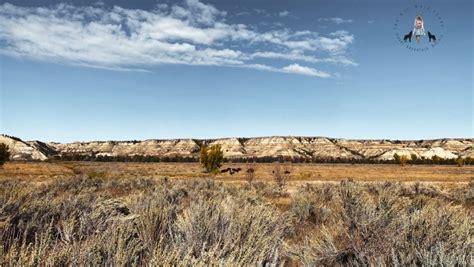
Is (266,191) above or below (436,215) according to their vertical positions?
below

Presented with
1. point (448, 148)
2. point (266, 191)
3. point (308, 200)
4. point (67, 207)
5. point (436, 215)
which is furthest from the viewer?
point (448, 148)

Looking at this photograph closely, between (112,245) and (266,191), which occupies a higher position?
(112,245)

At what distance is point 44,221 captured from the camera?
7.91m

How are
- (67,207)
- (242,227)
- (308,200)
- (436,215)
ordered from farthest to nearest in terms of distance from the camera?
1. (308,200)
2. (67,207)
3. (436,215)
4. (242,227)

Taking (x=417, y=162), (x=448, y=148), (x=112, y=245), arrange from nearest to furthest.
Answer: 1. (x=112, y=245)
2. (x=417, y=162)
3. (x=448, y=148)

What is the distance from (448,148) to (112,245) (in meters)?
218

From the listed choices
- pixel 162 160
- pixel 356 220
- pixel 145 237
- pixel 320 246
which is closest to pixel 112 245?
pixel 145 237

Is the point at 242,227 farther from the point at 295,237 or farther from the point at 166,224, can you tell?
the point at 295,237

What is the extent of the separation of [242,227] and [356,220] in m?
2.13

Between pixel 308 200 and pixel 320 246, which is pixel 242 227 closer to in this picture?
pixel 320 246

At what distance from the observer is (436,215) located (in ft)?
23.9

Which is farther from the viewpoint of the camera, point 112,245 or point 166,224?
point 166,224

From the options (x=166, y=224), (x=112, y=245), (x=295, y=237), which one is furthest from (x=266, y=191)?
(x=112, y=245)

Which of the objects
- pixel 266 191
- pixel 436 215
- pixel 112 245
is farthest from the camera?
pixel 266 191
